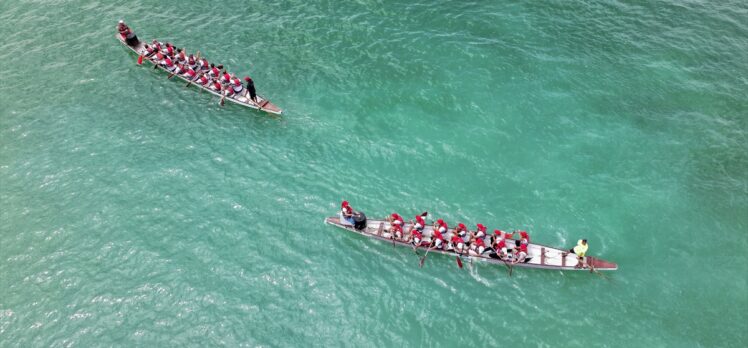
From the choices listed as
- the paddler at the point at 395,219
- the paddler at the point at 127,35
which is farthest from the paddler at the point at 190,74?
the paddler at the point at 395,219

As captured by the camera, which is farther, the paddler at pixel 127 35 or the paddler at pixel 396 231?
the paddler at pixel 127 35

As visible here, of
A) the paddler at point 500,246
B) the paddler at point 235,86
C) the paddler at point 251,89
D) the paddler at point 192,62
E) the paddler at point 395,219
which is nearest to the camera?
the paddler at point 500,246

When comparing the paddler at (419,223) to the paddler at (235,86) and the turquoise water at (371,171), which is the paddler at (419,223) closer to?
the turquoise water at (371,171)

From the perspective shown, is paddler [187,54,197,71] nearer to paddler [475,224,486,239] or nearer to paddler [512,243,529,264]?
paddler [475,224,486,239]

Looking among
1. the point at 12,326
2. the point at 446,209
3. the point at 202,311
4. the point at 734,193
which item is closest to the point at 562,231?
the point at 446,209

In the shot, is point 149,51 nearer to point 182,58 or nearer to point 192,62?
point 182,58

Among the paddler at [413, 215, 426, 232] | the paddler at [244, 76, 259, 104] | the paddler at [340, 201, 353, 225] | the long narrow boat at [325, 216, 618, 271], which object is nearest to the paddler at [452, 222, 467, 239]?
the long narrow boat at [325, 216, 618, 271]
